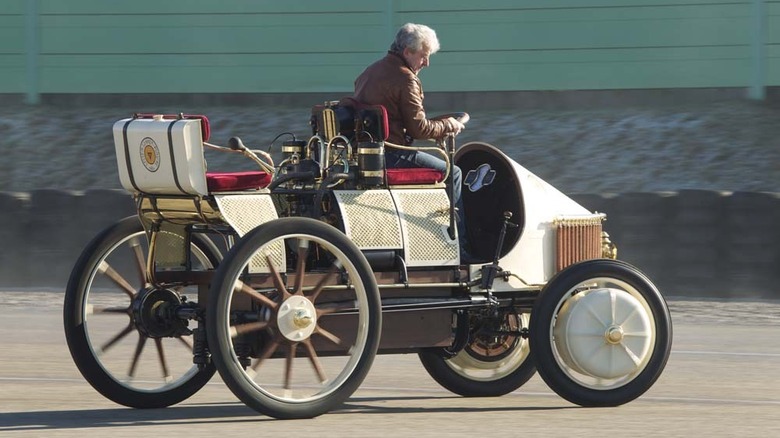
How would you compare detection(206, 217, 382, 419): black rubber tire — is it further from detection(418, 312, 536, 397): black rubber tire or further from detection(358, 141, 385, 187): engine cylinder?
detection(418, 312, 536, 397): black rubber tire

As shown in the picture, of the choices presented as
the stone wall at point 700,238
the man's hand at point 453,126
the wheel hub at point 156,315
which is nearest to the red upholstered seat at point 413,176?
the man's hand at point 453,126

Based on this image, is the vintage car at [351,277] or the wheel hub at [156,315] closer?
the vintage car at [351,277]

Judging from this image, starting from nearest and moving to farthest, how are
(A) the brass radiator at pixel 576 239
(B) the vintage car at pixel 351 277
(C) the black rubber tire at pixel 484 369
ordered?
(B) the vintage car at pixel 351 277
(A) the brass radiator at pixel 576 239
(C) the black rubber tire at pixel 484 369

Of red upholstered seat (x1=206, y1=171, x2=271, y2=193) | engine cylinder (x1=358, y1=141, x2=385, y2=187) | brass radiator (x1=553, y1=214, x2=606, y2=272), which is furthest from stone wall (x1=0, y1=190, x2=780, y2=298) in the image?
red upholstered seat (x1=206, y1=171, x2=271, y2=193)

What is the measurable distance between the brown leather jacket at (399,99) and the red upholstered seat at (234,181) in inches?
35.9

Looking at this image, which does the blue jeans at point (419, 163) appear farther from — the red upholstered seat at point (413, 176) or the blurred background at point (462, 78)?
the blurred background at point (462, 78)

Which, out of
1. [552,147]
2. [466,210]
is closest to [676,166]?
[552,147]

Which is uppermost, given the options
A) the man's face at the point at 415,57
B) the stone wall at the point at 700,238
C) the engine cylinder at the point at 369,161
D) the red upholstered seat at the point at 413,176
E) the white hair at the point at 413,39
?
the white hair at the point at 413,39

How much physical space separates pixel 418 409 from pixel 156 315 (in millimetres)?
1495

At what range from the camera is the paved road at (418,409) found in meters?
7.74

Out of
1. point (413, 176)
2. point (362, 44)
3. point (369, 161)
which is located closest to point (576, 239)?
point (413, 176)

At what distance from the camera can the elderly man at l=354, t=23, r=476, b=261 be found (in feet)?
28.1

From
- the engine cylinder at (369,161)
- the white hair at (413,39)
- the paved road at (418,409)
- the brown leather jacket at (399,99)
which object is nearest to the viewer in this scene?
the paved road at (418,409)

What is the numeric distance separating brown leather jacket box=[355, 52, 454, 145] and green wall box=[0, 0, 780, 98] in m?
11.1
